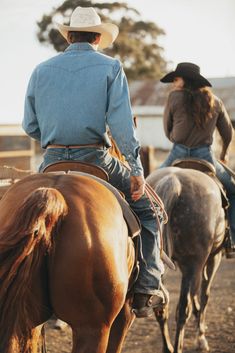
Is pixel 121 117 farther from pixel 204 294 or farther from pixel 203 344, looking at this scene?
pixel 204 294

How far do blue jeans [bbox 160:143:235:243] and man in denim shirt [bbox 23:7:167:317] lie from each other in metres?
3.14

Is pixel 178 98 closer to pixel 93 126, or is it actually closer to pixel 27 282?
pixel 93 126

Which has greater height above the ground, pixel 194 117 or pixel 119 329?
pixel 194 117

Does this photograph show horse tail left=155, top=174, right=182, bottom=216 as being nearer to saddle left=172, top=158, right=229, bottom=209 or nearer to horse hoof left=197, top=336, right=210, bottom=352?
saddle left=172, top=158, right=229, bottom=209

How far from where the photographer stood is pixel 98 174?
4.08m

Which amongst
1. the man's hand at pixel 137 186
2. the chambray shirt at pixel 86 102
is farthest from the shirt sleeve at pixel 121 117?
the man's hand at pixel 137 186

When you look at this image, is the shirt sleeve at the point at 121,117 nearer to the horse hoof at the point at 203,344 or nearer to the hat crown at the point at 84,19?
the hat crown at the point at 84,19

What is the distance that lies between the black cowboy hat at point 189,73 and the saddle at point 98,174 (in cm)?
345

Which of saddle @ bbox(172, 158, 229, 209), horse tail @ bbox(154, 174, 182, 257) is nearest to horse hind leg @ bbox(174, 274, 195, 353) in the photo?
horse tail @ bbox(154, 174, 182, 257)

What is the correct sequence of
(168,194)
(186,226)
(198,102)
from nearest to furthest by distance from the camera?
(168,194)
(186,226)
(198,102)

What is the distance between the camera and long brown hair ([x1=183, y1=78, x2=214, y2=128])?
23.9 feet

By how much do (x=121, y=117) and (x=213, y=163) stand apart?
11.9 feet

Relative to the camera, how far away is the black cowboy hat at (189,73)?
23.8 ft

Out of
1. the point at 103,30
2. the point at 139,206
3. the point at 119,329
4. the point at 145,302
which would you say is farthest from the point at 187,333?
the point at 103,30
